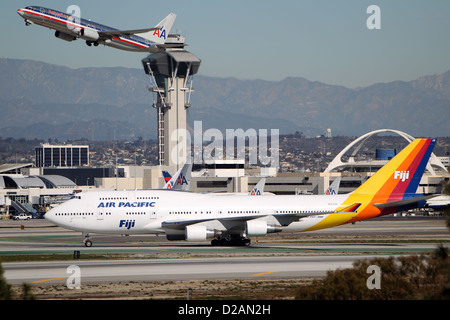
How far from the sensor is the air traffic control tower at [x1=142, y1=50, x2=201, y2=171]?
189 meters

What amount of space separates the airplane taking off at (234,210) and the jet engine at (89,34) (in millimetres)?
13926

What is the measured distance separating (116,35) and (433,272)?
45083 millimetres

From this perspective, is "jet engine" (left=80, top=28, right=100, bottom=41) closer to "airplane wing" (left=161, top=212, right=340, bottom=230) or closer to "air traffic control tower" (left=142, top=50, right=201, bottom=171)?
"airplane wing" (left=161, top=212, right=340, bottom=230)

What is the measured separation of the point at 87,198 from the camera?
54.5 meters

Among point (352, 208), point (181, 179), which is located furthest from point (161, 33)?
point (352, 208)

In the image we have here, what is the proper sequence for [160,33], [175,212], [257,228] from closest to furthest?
[257,228]
[175,212]
[160,33]

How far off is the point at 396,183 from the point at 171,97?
141 metres

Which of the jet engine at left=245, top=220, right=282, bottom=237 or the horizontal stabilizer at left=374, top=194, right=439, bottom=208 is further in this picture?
the horizontal stabilizer at left=374, top=194, right=439, bottom=208

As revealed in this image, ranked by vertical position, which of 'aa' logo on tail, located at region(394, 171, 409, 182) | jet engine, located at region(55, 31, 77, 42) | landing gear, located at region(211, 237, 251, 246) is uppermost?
jet engine, located at region(55, 31, 77, 42)

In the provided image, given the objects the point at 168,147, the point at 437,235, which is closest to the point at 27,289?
the point at 437,235

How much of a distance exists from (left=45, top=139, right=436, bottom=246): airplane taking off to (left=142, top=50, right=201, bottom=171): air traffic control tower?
13151 cm

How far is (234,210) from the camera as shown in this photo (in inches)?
2149

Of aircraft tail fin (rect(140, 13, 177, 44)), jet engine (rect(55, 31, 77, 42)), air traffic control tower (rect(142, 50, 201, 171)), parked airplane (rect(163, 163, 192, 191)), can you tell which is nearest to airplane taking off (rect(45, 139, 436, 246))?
jet engine (rect(55, 31, 77, 42))

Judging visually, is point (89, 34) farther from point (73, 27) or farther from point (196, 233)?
point (196, 233)
